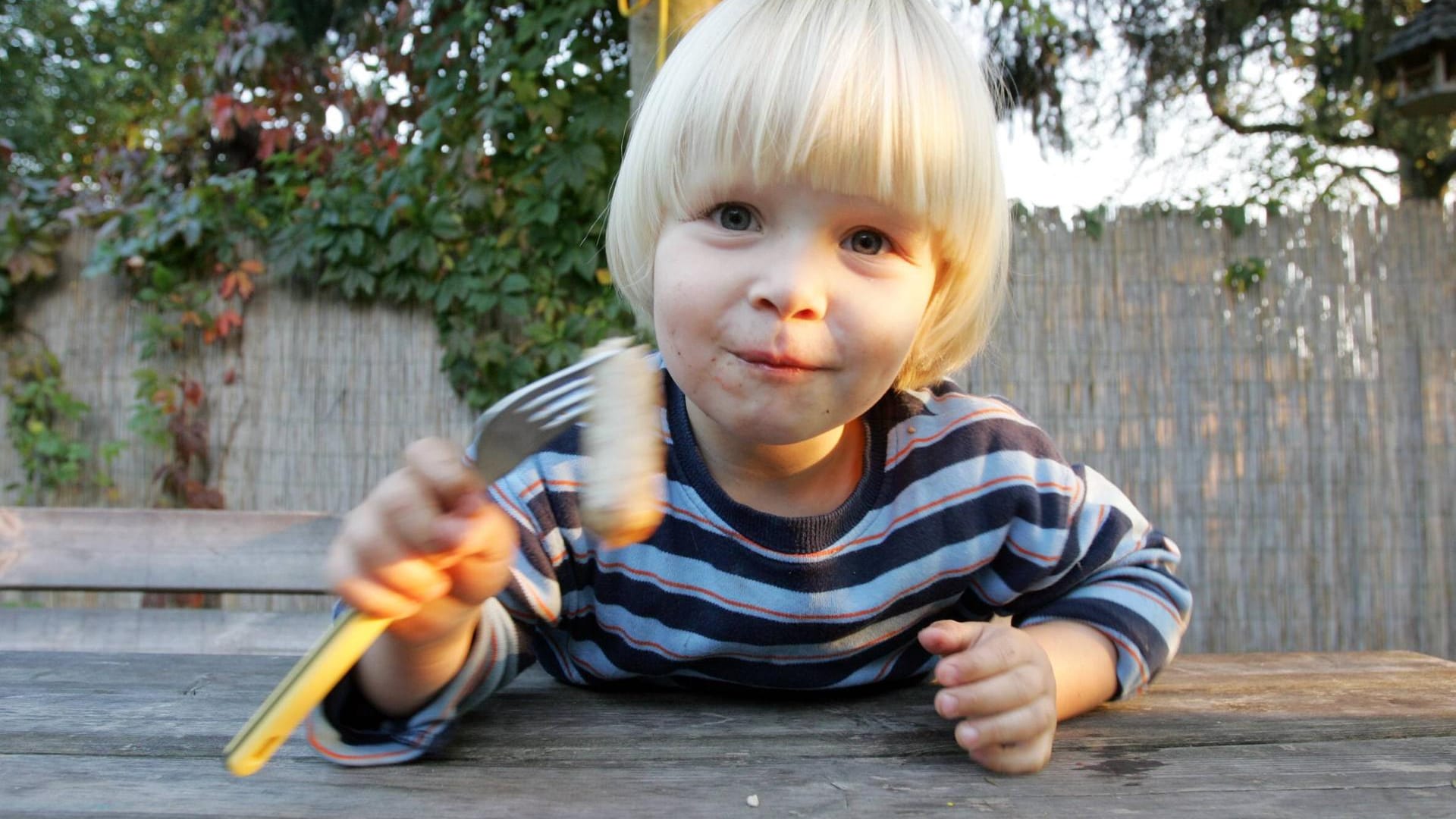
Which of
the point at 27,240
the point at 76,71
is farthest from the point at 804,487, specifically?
the point at 76,71

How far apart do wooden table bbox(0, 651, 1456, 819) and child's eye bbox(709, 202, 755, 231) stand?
0.45 meters

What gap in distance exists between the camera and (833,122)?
925 millimetres

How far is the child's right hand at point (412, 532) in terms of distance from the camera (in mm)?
693

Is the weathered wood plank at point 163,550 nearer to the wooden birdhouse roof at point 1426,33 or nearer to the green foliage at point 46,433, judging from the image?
the green foliage at point 46,433

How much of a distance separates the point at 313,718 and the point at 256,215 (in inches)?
151

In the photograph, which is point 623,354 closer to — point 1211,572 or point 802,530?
point 802,530

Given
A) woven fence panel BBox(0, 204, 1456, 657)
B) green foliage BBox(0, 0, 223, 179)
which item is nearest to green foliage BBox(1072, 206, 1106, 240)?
woven fence panel BBox(0, 204, 1456, 657)

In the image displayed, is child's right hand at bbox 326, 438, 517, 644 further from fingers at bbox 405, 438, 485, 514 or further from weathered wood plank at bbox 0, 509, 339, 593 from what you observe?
weathered wood plank at bbox 0, 509, 339, 593

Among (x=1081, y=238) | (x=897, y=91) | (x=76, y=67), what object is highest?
(x=76, y=67)

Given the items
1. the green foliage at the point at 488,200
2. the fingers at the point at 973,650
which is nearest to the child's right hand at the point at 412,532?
the fingers at the point at 973,650

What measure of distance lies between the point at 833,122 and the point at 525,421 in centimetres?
39

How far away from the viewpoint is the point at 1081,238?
4.28 m

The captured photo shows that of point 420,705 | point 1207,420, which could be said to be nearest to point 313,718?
point 420,705

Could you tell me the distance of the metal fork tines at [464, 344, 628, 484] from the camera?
73 cm
